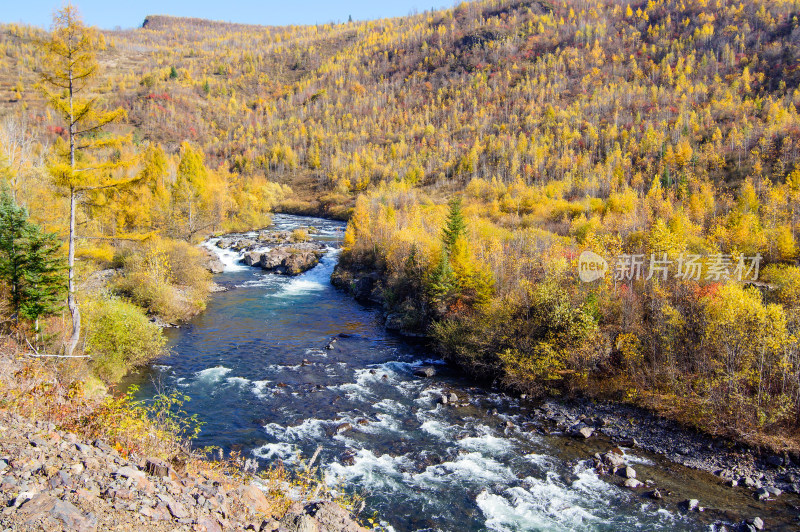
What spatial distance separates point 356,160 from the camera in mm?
155500

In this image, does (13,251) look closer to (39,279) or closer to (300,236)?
(39,279)

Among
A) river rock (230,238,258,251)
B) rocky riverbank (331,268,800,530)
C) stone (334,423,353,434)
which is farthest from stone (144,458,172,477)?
river rock (230,238,258,251)

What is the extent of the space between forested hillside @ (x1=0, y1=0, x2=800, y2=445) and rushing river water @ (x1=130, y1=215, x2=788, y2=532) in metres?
4.50

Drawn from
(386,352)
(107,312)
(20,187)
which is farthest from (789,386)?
(20,187)

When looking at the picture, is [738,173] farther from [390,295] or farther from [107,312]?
[107,312]

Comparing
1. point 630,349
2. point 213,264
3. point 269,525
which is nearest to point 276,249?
point 213,264

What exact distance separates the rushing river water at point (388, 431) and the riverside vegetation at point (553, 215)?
3691 mm

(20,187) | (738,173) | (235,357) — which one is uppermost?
(738,173)

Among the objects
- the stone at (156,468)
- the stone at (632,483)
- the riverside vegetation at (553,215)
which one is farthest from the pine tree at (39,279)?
the stone at (632,483)

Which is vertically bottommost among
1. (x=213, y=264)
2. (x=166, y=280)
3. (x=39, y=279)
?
(x=213, y=264)

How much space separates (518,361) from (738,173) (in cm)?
9550

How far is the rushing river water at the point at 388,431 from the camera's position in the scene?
54.7 feet

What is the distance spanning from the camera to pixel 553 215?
77875 mm

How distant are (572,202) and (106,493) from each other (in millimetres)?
88556
